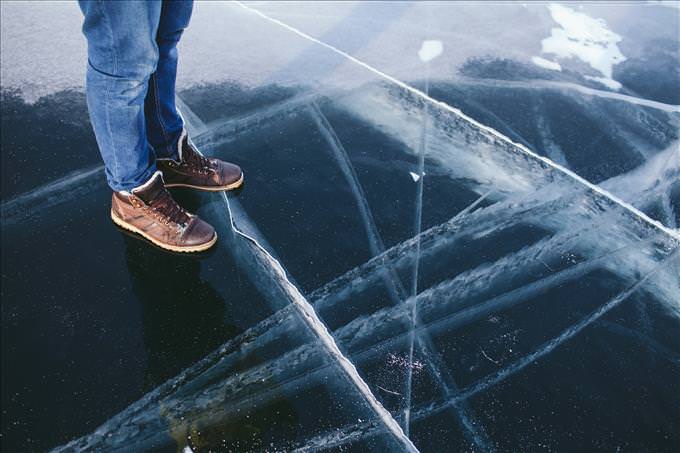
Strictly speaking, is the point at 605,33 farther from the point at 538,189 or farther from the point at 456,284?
the point at 456,284

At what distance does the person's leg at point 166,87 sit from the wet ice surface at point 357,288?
268 millimetres

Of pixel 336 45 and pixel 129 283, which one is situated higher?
pixel 336 45

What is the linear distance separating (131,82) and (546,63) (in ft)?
9.22

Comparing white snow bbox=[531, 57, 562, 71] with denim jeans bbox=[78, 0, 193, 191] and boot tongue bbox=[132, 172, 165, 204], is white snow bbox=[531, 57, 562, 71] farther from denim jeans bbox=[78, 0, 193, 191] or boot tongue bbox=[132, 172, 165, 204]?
boot tongue bbox=[132, 172, 165, 204]

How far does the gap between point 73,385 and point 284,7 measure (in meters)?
3.10

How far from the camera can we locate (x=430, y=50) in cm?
338

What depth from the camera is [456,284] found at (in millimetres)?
1991

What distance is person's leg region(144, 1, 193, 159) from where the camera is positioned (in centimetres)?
183

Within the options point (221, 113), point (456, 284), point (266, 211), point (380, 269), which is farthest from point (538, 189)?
point (221, 113)

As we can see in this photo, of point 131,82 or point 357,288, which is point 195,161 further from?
point 357,288

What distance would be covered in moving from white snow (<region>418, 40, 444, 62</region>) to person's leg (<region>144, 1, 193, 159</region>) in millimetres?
1835

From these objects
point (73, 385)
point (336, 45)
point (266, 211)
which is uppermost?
point (336, 45)

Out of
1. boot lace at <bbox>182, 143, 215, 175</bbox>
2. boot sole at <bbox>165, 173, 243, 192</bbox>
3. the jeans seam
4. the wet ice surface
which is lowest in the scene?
the wet ice surface

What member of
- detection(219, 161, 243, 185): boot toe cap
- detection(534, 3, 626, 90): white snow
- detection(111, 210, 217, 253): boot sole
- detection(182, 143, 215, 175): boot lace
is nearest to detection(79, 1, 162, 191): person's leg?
detection(111, 210, 217, 253): boot sole
